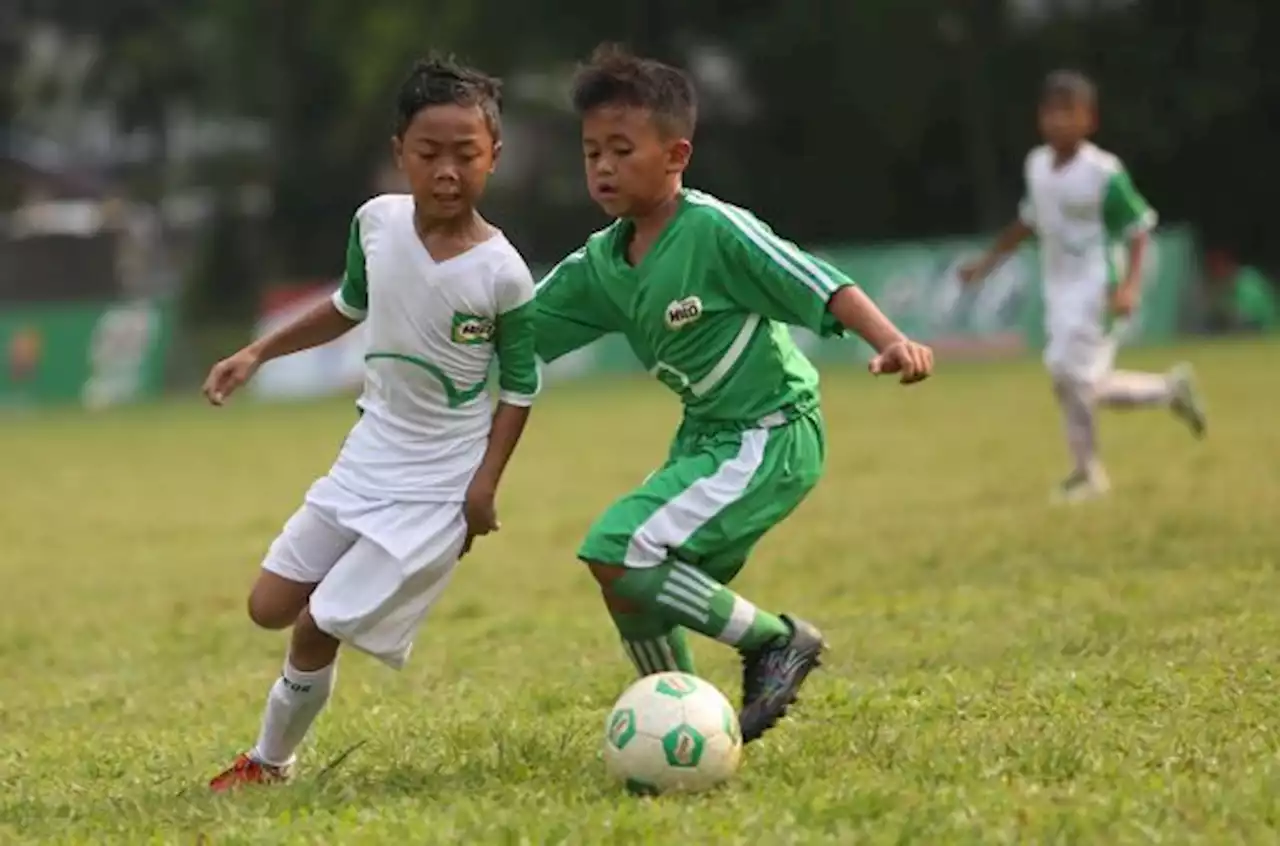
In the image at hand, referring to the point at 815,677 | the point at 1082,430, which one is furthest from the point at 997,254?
the point at 815,677

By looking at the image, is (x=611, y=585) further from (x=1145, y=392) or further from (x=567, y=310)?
(x=1145, y=392)

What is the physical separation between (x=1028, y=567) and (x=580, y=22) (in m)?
30.6

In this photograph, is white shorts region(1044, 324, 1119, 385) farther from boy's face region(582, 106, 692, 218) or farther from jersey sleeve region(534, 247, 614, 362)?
boy's face region(582, 106, 692, 218)

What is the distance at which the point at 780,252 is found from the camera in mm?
5090

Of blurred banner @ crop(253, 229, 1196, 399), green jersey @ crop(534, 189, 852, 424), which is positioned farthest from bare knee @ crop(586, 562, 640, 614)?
blurred banner @ crop(253, 229, 1196, 399)

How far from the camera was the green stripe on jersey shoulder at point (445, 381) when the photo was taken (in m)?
5.14

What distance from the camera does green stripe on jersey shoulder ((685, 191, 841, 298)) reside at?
198 inches

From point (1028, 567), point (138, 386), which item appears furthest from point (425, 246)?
point (138, 386)

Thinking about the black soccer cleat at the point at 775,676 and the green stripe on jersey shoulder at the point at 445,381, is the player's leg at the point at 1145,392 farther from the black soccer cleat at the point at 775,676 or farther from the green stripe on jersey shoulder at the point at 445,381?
the green stripe on jersey shoulder at the point at 445,381

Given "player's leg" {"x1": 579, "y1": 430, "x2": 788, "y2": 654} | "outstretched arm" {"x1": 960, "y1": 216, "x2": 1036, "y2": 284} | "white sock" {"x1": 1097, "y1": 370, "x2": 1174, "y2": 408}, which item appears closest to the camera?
"player's leg" {"x1": 579, "y1": 430, "x2": 788, "y2": 654}

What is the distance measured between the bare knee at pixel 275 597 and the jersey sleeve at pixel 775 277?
1.31 m

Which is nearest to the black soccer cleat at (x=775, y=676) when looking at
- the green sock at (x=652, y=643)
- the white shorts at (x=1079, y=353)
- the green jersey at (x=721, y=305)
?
the green sock at (x=652, y=643)

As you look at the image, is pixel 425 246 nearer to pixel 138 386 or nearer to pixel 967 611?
pixel 967 611

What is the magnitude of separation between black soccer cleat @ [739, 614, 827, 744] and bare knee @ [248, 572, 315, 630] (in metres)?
1.12
